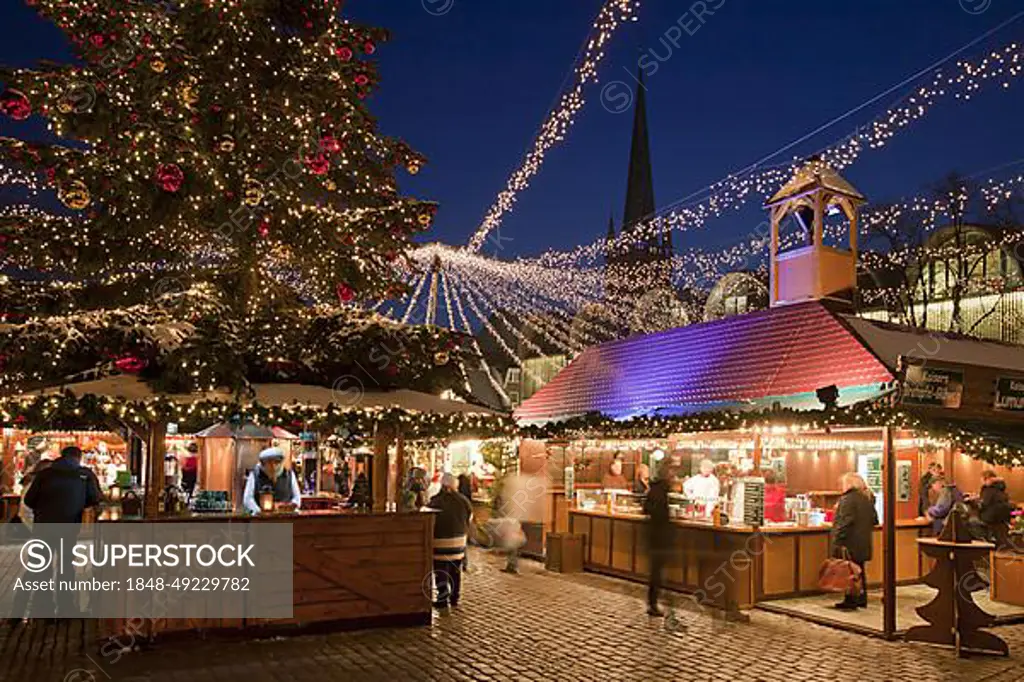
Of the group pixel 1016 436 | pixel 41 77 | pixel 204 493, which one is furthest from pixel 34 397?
pixel 1016 436

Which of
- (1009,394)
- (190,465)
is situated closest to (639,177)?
(190,465)

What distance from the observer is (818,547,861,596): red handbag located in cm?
1155

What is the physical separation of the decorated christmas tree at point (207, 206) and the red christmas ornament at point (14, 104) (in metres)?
0.02

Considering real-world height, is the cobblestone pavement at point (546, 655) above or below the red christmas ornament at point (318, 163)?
below

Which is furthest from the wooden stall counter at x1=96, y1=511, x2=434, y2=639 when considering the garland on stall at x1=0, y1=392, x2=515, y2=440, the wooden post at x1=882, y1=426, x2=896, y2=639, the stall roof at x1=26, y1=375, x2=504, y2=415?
the wooden post at x1=882, y1=426, x2=896, y2=639

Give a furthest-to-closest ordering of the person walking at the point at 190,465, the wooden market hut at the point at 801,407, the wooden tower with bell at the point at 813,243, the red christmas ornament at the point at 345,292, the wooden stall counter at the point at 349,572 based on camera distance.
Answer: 1. the person walking at the point at 190,465
2. the wooden tower with bell at the point at 813,243
3. the red christmas ornament at the point at 345,292
4. the wooden market hut at the point at 801,407
5. the wooden stall counter at the point at 349,572

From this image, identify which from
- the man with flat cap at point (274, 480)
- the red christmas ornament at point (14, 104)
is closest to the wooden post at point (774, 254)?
the man with flat cap at point (274, 480)

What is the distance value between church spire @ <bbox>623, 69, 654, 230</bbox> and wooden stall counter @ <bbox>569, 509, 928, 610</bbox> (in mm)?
61653

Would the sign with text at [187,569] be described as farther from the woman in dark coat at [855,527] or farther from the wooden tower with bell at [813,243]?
the wooden tower with bell at [813,243]

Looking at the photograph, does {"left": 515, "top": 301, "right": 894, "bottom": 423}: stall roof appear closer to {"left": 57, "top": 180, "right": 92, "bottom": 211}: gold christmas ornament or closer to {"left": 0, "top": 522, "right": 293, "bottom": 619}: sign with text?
{"left": 0, "top": 522, "right": 293, "bottom": 619}: sign with text

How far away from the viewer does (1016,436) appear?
1106 cm

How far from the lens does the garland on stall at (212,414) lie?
9.21 metres

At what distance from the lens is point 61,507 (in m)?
10.4

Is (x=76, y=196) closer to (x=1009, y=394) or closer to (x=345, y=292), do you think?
(x=345, y=292)
